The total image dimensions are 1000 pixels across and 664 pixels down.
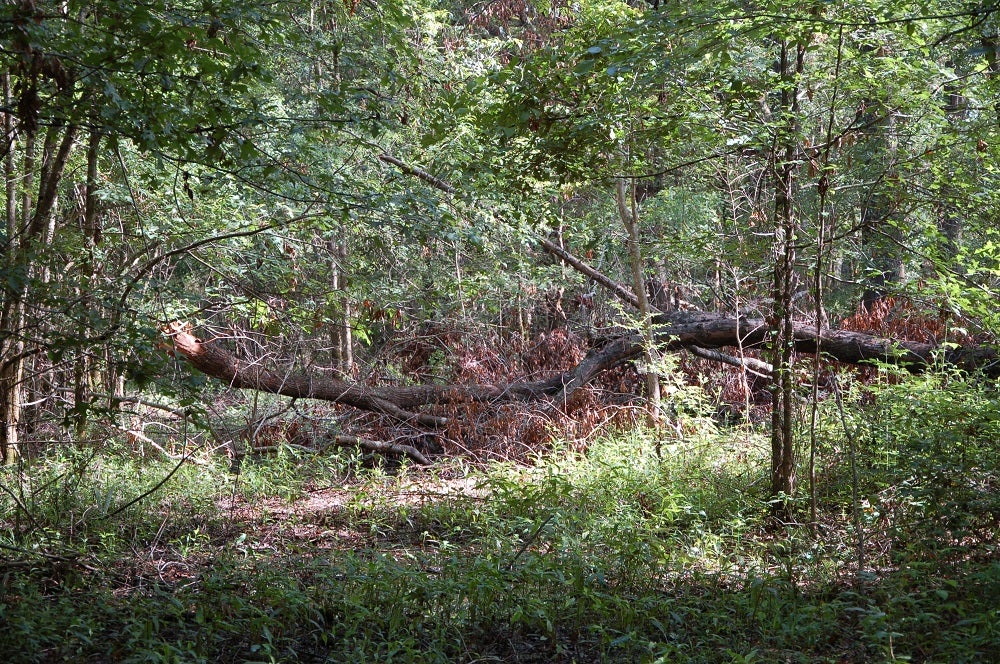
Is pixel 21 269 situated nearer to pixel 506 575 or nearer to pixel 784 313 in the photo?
pixel 506 575

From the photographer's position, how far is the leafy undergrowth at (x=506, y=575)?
4.00 metres

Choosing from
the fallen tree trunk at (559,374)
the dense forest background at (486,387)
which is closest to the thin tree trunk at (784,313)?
the dense forest background at (486,387)

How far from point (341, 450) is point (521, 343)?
173 inches

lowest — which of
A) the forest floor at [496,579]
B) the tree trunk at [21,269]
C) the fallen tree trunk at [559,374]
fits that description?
the forest floor at [496,579]

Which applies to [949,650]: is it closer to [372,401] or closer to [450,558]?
[450,558]

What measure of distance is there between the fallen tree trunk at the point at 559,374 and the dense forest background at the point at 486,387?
49 millimetres

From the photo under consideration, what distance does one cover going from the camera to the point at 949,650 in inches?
147

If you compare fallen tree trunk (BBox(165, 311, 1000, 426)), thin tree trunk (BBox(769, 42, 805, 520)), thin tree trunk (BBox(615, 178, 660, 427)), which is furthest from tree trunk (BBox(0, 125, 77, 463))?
thin tree trunk (BBox(615, 178, 660, 427))

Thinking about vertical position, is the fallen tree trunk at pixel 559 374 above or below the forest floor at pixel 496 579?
above

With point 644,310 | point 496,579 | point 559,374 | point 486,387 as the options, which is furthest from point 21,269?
point 559,374

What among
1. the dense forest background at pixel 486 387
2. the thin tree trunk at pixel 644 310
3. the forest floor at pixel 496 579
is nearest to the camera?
the forest floor at pixel 496 579

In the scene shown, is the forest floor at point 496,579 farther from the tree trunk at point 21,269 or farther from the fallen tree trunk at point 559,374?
the fallen tree trunk at point 559,374

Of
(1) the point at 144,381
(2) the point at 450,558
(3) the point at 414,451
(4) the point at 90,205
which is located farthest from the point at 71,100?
(3) the point at 414,451

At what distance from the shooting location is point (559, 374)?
36.0 ft
